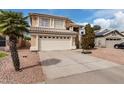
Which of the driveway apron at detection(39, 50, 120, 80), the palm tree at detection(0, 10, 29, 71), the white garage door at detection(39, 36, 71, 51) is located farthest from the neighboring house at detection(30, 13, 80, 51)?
the palm tree at detection(0, 10, 29, 71)

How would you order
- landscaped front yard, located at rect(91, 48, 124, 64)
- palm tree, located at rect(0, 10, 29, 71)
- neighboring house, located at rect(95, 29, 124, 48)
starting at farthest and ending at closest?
neighboring house, located at rect(95, 29, 124, 48) → landscaped front yard, located at rect(91, 48, 124, 64) → palm tree, located at rect(0, 10, 29, 71)

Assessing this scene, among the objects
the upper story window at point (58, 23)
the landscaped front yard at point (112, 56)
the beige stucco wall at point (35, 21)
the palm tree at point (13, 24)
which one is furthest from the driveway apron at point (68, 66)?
the upper story window at point (58, 23)

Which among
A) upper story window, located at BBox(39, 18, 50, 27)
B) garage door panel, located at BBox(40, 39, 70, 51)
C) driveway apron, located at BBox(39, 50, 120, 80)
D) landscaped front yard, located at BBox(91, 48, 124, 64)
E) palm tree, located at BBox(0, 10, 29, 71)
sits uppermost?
upper story window, located at BBox(39, 18, 50, 27)

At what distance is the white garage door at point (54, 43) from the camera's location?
18.3 m

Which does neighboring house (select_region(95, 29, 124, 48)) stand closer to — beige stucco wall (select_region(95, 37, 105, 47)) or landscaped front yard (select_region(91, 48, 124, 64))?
beige stucco wall (select_region(95, 37, 105, 47))

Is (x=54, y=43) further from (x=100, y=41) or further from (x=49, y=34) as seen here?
(x=100, y=41)

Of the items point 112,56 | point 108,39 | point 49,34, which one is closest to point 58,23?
point 49,34

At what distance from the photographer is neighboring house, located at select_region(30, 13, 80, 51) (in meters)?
17.8

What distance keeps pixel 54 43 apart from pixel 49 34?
5.19 feet

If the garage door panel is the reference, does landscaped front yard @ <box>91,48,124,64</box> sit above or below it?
below

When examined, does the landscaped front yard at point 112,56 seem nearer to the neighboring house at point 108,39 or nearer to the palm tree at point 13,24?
the palm tree at point 13,24
